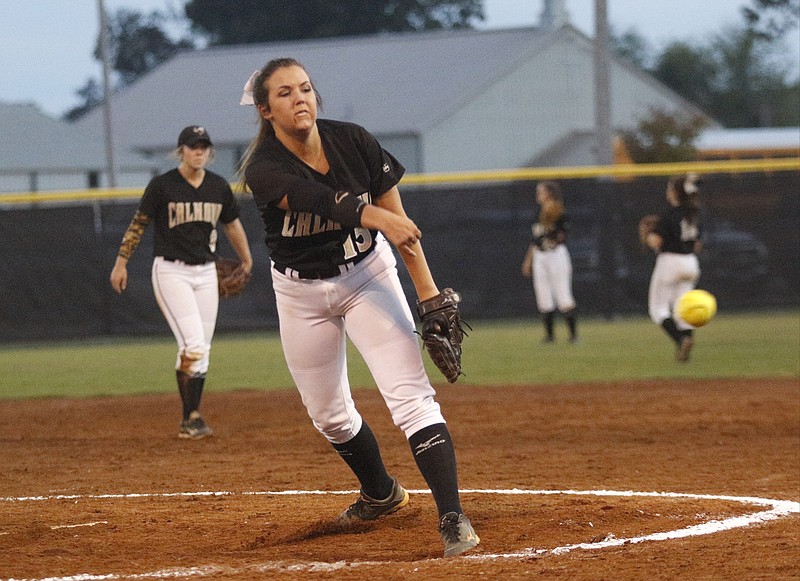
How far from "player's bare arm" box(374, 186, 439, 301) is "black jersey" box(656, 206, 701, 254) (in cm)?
788

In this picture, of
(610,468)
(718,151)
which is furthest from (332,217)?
(718,151)

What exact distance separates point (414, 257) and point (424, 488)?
6.92ft

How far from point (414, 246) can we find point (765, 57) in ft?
223

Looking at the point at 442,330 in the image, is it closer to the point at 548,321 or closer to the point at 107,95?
the point at 548,321

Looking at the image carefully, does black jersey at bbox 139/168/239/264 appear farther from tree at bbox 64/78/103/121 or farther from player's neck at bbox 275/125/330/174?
tree at bbox 64/78/103/121

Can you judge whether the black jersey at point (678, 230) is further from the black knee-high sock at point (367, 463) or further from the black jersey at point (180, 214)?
the black knee-high sock at point (367, 463)

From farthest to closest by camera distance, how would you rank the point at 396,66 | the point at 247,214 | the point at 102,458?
the point at 396,66
the point at 247,214
the point at 102,458

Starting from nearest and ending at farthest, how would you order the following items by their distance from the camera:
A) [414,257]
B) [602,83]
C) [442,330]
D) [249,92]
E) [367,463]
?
[414,257], [442,330], [249,92], [367,463], [602,83]

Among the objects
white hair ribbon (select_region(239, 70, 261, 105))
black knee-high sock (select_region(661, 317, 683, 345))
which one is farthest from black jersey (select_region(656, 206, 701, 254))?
white hair ribbon (select_region(239, 70, 261, 105))

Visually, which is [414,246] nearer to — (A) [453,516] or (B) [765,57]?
(A) [453,516]

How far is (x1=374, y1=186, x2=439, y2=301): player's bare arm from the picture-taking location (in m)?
4.37

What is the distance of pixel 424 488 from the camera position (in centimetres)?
629

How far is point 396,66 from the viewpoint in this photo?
135 feet

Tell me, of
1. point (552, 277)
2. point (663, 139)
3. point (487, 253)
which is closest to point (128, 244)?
point (552, 277)
